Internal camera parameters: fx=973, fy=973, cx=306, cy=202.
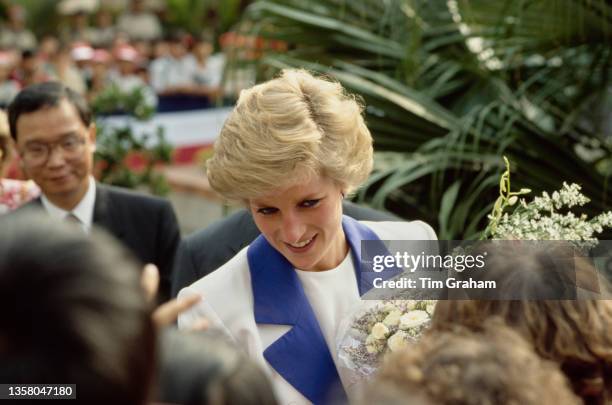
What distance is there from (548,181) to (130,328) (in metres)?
2.78

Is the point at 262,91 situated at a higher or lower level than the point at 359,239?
higher

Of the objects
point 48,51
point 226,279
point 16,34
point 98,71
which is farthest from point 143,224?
point 16,34

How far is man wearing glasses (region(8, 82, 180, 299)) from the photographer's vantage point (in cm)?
333

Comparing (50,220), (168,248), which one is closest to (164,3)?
(168,248)

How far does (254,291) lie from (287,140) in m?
0.36

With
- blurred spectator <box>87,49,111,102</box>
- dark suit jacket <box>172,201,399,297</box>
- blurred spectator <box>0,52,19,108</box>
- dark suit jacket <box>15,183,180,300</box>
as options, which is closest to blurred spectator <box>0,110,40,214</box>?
dark suit jacket <box>15,183,180,300</box>

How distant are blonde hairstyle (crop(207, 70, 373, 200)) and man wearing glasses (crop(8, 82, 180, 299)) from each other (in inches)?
46.2

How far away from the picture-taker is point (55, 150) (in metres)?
3.33

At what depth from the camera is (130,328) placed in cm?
105

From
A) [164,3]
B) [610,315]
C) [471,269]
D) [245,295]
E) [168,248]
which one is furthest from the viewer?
[164,3]

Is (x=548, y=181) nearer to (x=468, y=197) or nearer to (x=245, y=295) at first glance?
(x=468, y=197)

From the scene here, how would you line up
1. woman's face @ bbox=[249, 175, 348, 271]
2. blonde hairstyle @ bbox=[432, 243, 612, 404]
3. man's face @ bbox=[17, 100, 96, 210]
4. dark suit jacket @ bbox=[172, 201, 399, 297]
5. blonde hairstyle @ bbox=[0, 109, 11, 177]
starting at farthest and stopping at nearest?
blonde hairstyle @ bbox=[0, 109, 11, 177]
man's face @ bbox=[17, 100, 96, 210]
dark suit jacket @ bbox=[172, 201, 399, 297]
woman's face @ bbox=[249, 175, 348, 271]
blonde hairstyle @ bbox=[432, 243, 612, 404]

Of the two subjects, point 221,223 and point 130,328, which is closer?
point 130,328

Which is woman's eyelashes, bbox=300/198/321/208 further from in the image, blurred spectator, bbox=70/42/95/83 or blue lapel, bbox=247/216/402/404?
blurred spectator, bbox=70/42/95/83
